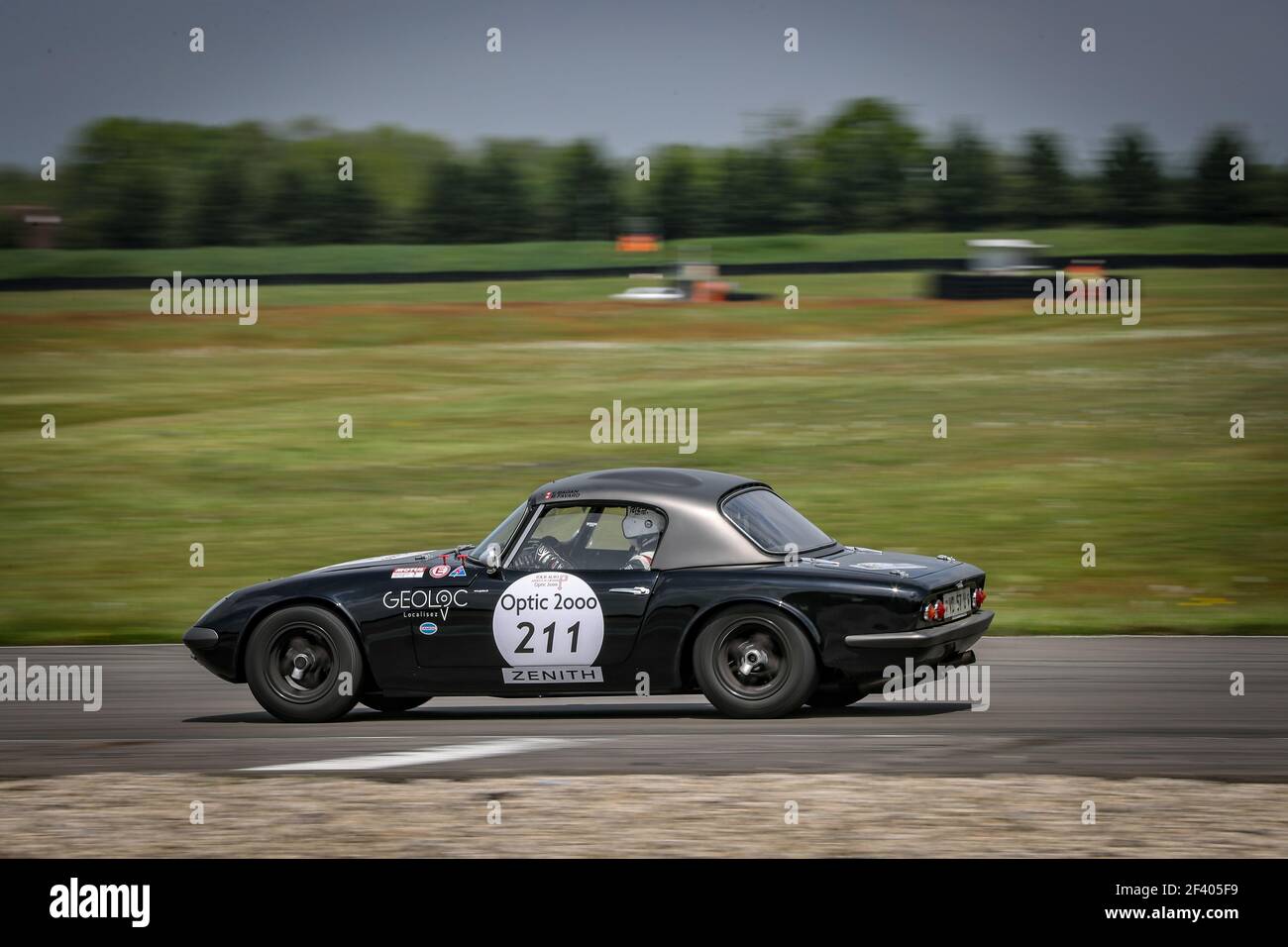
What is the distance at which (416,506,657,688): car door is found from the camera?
866 centimetres

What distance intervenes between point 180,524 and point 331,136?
57.9 metres

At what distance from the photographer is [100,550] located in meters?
18.4

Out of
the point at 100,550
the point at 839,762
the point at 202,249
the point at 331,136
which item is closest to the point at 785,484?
the point at 100,550

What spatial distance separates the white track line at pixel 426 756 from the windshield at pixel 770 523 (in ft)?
4.94

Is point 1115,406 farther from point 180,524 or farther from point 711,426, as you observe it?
point 180,524

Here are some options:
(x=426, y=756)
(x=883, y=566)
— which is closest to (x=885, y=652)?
(x=883, y=566)

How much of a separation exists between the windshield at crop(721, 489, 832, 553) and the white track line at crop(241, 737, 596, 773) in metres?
1.51

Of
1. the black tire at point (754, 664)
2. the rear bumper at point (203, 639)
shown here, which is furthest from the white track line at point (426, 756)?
the rear bumper at point (203, 639)

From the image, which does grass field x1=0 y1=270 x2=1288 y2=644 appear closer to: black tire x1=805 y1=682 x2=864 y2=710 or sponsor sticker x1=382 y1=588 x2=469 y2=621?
black tire x1=805 y1=682 x2=864 y2=710

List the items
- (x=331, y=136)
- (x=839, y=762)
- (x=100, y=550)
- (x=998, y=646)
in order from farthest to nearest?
1. (x=331, y=136)
2. (x=100, y=550)
3. (x=998, y=646)
4. (x=839, y=762)

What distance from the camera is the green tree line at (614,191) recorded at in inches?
1671

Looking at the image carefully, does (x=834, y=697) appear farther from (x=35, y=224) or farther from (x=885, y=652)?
(x=35, y=224)

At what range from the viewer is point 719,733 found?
27.6 feet

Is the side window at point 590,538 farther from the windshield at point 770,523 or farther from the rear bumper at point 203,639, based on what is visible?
the rear bumper at point 203,639
